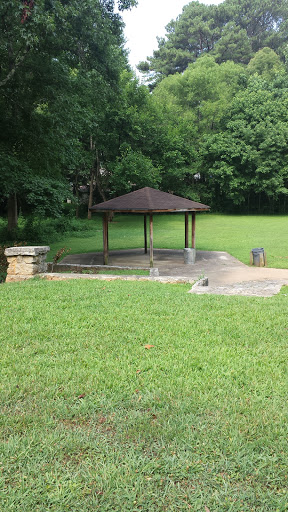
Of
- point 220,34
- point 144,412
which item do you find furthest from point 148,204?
point 220,34

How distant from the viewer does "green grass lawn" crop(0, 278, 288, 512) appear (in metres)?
2.21

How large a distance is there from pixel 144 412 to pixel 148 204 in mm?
10135

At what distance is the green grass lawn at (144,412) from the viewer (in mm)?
2211

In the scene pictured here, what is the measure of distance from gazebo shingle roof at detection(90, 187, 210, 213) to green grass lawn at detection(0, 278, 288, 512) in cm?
752

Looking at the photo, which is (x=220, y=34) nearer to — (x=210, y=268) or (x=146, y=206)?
(x=146, y=206)

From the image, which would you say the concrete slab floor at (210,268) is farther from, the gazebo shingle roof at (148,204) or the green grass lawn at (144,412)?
the green grass lawn at (144,412)

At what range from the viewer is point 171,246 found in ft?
61.3

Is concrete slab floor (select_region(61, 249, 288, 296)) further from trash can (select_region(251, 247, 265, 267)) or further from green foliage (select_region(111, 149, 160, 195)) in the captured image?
green foliage (select_region(111, 149, 160, 195))

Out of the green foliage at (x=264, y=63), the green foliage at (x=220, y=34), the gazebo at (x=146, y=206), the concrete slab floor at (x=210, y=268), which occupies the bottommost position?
the concrete slab floor at (x=210, y=268)

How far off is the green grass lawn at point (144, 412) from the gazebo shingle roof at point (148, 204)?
7519 mm

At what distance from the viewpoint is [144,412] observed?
2953 millimetres

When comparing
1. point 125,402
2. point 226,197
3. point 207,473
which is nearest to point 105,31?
point 125,402

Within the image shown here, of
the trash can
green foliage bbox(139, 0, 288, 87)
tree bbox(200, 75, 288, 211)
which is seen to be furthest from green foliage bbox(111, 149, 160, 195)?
green foliage bbox(139, 0, 288, 87)

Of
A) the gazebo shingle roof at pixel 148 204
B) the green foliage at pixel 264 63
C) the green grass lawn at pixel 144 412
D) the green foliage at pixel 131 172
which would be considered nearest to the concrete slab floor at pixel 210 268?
the gazebo shingle roof at pixel 148 204
